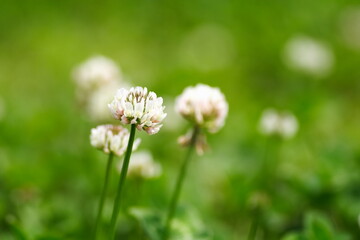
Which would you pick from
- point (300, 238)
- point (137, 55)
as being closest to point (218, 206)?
point (300, 238)

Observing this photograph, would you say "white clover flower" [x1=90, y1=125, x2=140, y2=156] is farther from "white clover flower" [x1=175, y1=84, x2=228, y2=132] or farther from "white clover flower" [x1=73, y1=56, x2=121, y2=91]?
"white clover flower" [x1=73, y1=56, x2=121, y2=91]

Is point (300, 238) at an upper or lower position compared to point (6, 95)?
lower

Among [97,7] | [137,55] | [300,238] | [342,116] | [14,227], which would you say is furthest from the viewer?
[97,7]

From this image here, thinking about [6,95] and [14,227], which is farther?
[6,95]

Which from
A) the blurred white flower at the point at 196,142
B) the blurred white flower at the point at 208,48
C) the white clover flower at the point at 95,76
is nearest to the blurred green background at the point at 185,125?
the blurred white flower at the point at 208,48

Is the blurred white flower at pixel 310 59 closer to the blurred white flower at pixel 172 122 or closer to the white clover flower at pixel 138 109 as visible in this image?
the blurred white flower at pixel 172 122

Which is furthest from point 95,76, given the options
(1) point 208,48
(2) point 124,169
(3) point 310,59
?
(1) point 208,48

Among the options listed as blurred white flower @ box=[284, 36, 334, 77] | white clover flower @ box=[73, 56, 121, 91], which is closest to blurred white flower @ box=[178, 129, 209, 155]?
white clover flower @ box=[73, 56, 121, 91]

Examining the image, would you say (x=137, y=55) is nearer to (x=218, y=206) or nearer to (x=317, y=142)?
(x=317, y=142)

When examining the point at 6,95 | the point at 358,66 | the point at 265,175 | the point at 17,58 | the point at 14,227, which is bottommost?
the point at 14,227

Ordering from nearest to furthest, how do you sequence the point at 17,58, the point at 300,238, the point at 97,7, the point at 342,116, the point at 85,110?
the point at 300,238 < the point at 85,110 < the point at 342,116 < the point at 17,58 < the point at 97,7
